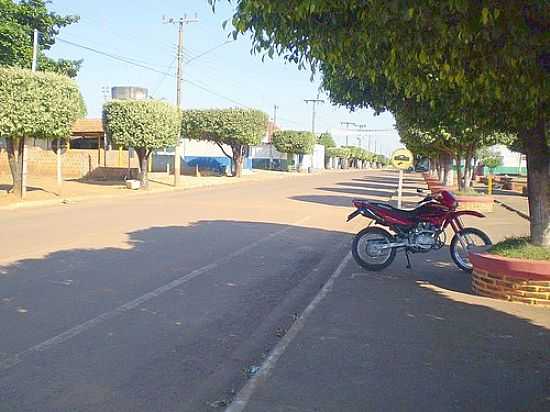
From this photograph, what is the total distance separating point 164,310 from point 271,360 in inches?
87.9

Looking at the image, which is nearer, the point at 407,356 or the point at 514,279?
the point at 407,356

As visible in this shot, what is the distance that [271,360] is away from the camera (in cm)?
538

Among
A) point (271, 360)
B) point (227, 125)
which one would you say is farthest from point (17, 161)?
point (227, 125)

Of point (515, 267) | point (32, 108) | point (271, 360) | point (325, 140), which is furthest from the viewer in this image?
point (325, 140)

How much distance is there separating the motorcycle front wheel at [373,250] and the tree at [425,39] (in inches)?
147

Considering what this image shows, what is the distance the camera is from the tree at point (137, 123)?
33.1 m

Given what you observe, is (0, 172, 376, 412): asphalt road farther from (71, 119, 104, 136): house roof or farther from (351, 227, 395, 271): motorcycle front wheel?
(71, 119, 104, 136): house roof

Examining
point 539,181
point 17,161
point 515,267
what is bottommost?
point 515,267

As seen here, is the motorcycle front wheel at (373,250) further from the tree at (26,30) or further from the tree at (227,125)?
the tree at (227,125)

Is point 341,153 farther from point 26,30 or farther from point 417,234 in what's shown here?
point 417,234

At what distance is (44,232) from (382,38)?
1130 centimetres

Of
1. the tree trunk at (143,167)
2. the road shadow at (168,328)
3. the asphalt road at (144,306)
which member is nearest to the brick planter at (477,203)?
the asphalt road at (144,306)

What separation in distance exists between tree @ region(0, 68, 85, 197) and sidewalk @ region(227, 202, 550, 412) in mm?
17402

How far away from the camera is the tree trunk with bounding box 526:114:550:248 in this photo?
8336 mm
